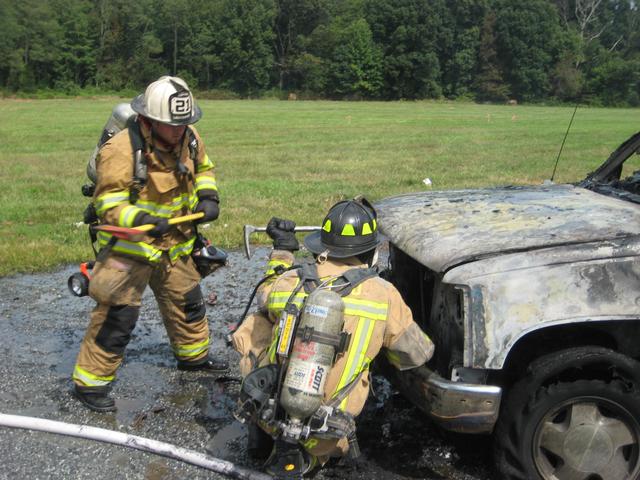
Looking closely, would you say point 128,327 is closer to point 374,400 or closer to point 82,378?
point 82,378

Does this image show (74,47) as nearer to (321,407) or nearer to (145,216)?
(145,216)

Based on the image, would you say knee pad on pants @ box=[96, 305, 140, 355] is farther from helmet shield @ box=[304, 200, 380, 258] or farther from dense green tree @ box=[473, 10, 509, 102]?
dense green tree @ box=[473, 10, 509, 102]

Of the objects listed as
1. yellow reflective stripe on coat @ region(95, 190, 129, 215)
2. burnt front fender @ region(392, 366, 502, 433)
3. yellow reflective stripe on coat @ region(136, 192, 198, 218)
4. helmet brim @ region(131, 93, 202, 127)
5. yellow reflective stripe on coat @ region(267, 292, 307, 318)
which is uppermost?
helmet brim @ region(131, 93, 202, 127)

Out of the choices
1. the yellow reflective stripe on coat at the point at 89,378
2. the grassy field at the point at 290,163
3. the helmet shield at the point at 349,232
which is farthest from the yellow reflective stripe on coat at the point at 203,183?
the grassy field at the point at 290,163

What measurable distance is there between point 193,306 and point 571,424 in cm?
261

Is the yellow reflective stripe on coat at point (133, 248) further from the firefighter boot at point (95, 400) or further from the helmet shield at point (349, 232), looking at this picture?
the helmet shield at point (349, 232)

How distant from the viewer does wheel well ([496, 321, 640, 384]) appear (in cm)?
330

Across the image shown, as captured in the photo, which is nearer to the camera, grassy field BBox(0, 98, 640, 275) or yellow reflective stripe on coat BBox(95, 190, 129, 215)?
yellow reflective stripe on coat BBox(95, 190, 129, 215)

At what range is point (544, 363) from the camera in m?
3.15

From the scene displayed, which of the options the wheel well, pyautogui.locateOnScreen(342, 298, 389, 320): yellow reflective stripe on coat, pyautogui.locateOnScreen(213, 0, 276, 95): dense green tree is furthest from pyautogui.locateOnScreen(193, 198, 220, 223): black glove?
pyautogui.locateOnScreen(213, 0, 276, 95): dense green tree

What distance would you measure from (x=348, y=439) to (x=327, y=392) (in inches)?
10.7

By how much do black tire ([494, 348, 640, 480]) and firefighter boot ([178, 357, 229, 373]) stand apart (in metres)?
2.29

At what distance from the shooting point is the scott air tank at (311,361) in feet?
9.64

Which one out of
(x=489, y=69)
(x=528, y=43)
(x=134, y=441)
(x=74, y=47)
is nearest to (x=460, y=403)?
(x=134, y=441)
